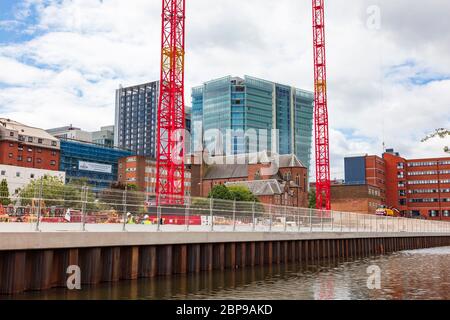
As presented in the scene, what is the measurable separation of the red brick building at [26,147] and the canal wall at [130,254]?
326 ft

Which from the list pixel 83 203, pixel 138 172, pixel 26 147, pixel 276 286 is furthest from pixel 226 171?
pixel 83 203

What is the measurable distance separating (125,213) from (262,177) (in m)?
137

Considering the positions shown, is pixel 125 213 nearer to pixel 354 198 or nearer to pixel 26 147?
pixel 26 147

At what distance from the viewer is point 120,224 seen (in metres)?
25.8

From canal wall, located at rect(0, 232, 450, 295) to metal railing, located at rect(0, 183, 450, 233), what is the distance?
917mm

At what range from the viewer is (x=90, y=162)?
489ft

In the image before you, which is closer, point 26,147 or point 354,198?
point 26,147

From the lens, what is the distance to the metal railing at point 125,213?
21.3 meters

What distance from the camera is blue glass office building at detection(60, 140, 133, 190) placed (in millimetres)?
141125

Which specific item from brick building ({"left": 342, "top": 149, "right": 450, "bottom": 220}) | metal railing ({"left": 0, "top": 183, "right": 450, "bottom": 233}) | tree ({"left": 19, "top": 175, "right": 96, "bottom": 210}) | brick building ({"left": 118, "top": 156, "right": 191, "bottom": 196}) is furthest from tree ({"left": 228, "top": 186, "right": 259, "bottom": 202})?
tree ({"left": 19, "top": 175, "right": 96, "bottom": 210})

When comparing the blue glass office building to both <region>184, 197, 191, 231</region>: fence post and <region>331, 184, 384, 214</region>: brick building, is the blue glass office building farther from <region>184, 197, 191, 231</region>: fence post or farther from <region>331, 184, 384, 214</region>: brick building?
<region>184, 197, 191, 231</region>: fence post

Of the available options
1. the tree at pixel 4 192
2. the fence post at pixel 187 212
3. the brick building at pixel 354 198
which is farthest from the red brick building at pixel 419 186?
the tree at pixel 4 192

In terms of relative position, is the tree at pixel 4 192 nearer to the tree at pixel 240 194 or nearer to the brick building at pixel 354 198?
the tree at pixel 240 194
